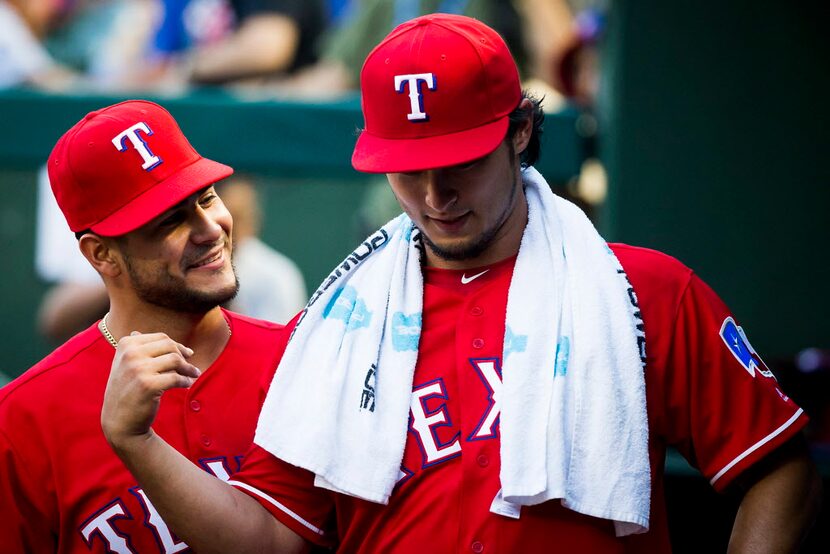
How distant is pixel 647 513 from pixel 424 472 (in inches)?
16.7

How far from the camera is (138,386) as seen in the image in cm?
210

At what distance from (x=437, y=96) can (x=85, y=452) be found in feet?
3.59

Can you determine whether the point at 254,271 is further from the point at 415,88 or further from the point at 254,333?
the point at 415,88

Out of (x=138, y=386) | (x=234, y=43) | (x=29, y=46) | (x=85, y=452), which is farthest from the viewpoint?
(x=29, y=46)

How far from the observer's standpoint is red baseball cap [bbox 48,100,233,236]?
8.41ft

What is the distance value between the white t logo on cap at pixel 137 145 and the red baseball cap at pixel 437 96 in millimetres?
582

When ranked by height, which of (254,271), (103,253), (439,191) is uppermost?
(439,191)

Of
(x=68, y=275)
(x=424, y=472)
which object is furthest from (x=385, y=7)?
(x=424, y=472)

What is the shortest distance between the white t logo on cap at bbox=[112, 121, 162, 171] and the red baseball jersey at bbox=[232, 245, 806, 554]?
2.39 feet

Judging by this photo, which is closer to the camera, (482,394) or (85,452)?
(482,394)

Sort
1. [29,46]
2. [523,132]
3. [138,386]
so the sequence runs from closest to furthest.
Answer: [138,386] < [523,132] < [29,46]

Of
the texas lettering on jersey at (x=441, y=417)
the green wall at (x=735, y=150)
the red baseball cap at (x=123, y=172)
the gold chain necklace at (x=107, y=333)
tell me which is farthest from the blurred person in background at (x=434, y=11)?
the texas lettering on jersey at (x=441, y=417)

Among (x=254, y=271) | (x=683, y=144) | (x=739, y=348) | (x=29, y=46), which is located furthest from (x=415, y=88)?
(x=29, y=46)

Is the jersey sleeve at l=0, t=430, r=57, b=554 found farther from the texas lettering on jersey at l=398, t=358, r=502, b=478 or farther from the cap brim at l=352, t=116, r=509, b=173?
the cap brim at l=352, t=116, r=509, b=173
